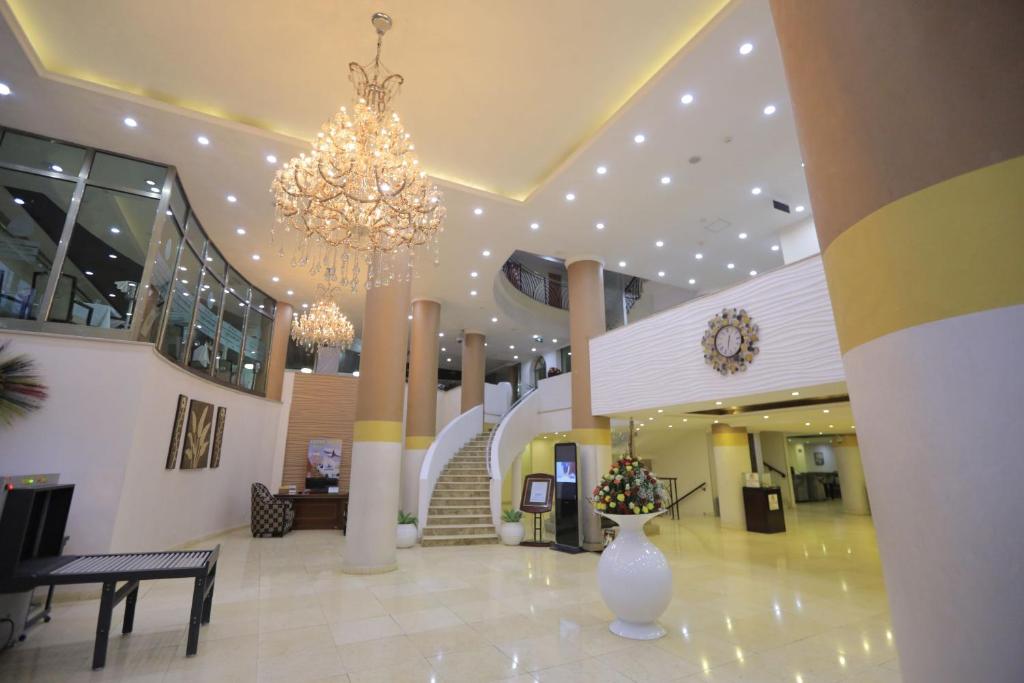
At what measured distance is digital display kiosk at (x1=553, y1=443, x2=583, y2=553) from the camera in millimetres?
8977

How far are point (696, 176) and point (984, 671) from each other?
24.8ft

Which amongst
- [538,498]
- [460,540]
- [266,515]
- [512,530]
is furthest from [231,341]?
[538,498]

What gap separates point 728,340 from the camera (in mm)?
6906

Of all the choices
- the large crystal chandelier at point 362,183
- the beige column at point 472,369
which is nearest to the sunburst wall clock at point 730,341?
the large crystal chandelier at point 362,183

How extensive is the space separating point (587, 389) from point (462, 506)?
3.86 m

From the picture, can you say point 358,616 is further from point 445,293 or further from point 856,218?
point 445,293

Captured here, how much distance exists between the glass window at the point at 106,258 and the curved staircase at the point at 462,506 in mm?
6456

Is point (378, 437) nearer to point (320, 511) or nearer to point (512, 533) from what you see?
point (512, 533)

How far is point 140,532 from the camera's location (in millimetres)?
6730

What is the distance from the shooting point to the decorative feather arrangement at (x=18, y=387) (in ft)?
17.8

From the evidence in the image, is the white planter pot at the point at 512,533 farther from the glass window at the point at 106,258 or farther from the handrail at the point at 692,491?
the glass window at the point at 106,258

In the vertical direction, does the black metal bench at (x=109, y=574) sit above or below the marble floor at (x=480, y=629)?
above

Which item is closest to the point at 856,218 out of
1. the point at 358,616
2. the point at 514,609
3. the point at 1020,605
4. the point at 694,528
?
the point at 1020,605

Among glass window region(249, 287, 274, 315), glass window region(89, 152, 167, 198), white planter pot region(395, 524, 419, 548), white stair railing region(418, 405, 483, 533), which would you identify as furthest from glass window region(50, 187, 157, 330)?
white stair railing region(418, 405, 483, 533)
